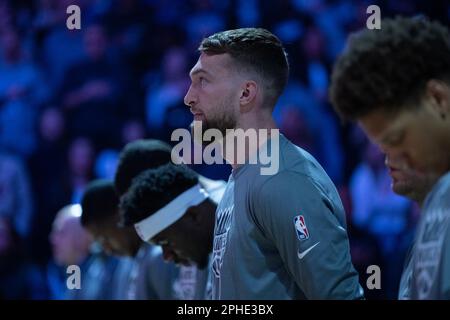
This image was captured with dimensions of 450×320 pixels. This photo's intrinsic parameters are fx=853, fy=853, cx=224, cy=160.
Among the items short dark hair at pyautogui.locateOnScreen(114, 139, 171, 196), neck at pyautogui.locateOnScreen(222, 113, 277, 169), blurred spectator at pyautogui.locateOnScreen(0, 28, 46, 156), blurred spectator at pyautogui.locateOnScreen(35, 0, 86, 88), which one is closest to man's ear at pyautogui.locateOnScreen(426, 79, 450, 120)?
neck at pyautogui.locateOnScreen(222, 113, 277, 169)

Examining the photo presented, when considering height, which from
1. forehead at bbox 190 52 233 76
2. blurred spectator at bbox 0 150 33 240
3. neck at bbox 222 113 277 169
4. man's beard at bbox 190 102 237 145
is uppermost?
forehead at bbox 190 52 233 76

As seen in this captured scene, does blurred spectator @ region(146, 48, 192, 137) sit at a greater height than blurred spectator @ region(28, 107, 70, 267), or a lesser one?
greater

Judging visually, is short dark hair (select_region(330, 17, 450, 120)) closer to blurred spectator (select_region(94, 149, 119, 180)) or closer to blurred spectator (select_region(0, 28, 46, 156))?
blurred spectator (select_region(94, 149, 119, 180))

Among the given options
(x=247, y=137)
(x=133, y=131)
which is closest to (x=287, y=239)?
(x=247, y=137)

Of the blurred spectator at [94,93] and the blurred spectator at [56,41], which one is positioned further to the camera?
the blurred spectator at [56,41]

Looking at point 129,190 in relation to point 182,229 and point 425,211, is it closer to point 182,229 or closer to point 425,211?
point 182,229

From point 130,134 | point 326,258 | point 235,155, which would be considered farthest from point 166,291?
point 130,134

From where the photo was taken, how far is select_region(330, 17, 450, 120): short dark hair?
68.6 inches

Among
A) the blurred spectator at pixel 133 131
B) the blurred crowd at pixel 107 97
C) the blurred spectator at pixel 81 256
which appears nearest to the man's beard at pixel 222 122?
the blurred crowd at pixel 107 97

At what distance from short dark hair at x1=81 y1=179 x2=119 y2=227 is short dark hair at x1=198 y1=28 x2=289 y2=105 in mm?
2061

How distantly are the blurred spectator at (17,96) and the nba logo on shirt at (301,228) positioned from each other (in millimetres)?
4626

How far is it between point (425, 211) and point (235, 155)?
2.99 ft

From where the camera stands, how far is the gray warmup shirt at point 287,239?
2246 millimetres

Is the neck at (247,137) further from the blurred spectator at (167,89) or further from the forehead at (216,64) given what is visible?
the blurred spectator at (167,89)
